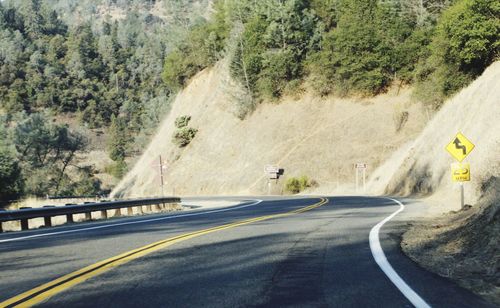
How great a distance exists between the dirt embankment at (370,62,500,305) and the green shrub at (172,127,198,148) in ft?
95.4

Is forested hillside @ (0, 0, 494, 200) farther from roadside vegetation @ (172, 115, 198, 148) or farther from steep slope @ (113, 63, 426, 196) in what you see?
roadside vegetation @ (172, 115, 198, 148)

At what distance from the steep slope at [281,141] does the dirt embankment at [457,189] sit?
6261 mm

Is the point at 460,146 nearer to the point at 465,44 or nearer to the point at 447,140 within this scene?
the point at 447,140

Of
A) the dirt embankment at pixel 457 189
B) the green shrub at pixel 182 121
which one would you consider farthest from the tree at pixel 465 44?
the green shrub at pixel 182 121

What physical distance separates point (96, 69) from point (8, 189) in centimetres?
11739

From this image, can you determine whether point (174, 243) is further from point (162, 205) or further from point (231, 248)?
point (162, 205)

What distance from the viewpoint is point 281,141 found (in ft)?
199

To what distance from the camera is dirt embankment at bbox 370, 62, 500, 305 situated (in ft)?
24.7

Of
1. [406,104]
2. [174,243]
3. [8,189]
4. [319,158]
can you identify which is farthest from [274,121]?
[174,243]

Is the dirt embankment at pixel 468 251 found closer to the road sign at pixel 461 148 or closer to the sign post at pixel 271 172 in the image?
the road sign at pixel 461 148

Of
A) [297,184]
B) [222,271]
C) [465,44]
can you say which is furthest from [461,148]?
[297,184]

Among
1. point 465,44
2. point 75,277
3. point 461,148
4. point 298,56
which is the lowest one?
point 75,277

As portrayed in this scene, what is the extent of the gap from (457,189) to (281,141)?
35912mm

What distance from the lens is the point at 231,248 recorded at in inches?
362
